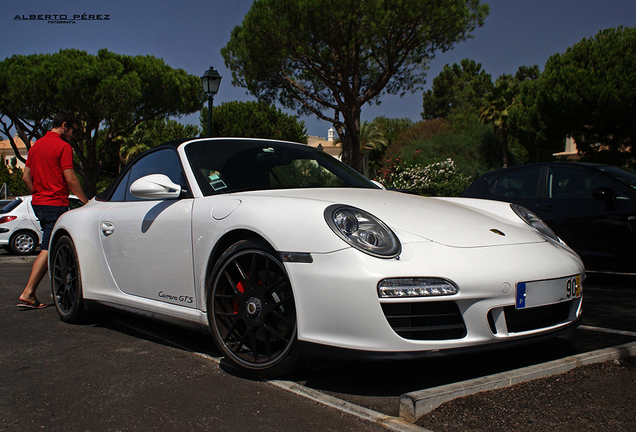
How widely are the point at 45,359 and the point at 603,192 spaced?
5.46 m

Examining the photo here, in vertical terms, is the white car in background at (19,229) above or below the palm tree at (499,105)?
below

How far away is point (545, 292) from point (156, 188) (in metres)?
2.18

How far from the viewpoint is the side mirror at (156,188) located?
3.22 meters

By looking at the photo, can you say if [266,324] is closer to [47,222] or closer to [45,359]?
[45,359]

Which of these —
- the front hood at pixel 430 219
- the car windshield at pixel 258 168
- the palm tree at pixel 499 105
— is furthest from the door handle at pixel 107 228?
the palm tree at pixel 499 105

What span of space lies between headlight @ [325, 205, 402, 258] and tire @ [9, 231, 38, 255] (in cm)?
1120

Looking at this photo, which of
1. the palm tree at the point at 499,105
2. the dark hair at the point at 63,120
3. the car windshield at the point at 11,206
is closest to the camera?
the dark hair at the point at 63,120

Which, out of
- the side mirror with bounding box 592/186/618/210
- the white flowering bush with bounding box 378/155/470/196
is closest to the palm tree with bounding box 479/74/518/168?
the white flowering bush with bounding box 378/155/470/196

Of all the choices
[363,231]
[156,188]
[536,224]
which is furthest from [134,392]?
[536,224]

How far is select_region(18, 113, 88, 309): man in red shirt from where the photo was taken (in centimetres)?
490

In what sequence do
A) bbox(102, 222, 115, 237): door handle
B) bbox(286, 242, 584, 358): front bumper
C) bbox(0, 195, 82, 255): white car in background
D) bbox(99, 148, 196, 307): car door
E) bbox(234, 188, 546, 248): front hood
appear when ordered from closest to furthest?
1. bbox(286, 242, 584, 358): front bumper
2. bbox(234, 188, 546, 248): front hood
3. bbox(99, 148, 196, 307): car door
4. bbox(102, 222, 115, 237): door handle
5. bbox(0, 195, 82, 255): white car in background

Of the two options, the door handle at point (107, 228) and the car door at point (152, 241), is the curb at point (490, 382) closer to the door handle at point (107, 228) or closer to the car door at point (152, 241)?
the car door at point (152, 241)

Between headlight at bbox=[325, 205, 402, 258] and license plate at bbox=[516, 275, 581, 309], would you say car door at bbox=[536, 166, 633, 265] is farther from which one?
headlight at bbox=[325, 205, 402, 258]

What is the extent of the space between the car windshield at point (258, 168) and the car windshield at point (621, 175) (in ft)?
11.6
